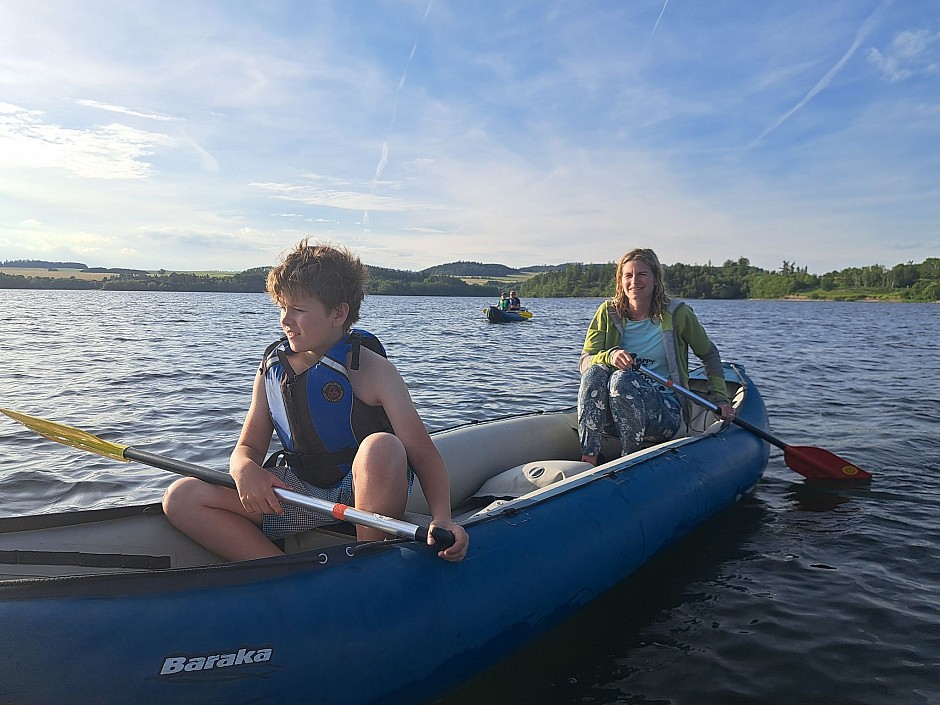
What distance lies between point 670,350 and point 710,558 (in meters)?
1.40

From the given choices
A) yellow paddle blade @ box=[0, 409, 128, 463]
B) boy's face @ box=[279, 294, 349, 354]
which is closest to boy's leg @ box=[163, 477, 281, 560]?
yellow paddle blade @ box=[0, 409, 128, 463]

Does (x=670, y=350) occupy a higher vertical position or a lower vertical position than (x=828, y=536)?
higher

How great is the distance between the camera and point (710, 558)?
4.36 meters

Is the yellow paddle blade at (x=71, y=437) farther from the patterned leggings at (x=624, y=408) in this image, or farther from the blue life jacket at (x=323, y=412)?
the patterned leggings at (x=624, y=408)

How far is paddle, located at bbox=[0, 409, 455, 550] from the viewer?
230 centimetres

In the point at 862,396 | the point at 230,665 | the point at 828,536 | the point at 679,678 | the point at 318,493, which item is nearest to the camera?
the point at 230,665

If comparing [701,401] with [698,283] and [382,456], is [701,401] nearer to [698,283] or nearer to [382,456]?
[382,456]

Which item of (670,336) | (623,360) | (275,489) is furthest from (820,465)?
(275,489)

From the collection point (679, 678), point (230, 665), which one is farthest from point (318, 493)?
point (679, 678)

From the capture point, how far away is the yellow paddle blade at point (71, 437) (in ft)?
10.1

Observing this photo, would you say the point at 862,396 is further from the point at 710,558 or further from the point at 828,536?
the point at 710,558

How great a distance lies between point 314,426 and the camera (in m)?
2.78

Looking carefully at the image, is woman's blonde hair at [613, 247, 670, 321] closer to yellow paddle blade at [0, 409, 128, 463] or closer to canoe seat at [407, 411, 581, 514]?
canoe seat at [407, 411, 581, 514]

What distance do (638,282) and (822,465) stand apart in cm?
242
